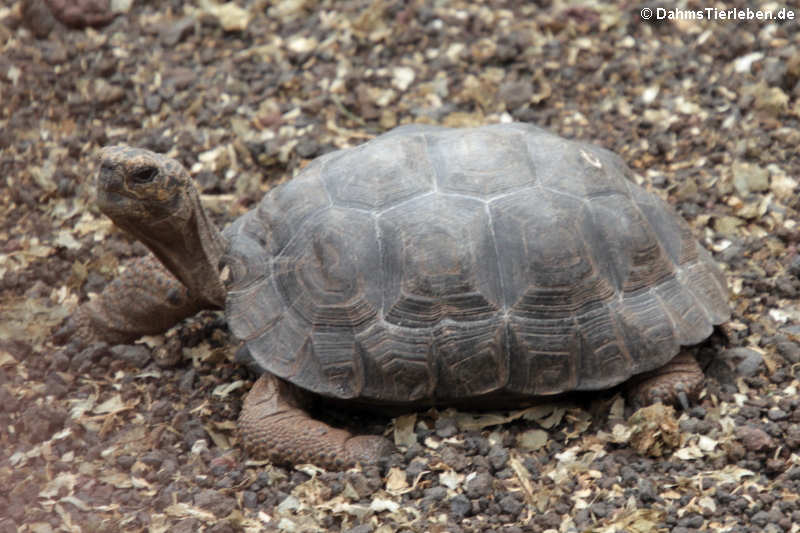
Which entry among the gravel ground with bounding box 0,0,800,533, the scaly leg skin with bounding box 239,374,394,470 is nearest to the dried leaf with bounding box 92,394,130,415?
the gravel ground with bounding box 0,0,800,533

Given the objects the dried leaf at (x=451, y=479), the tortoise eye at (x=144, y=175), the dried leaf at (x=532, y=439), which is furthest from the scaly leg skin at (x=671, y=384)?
the tortoise eye at (x=144, y=175)

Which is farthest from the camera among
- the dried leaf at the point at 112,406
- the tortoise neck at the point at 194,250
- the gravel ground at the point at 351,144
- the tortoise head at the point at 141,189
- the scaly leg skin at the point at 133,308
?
the scaly leg skin at the point at 133,308

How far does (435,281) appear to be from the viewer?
407 centimetres

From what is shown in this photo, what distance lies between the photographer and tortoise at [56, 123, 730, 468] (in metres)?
4.09

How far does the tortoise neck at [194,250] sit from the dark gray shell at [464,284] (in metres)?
0.14

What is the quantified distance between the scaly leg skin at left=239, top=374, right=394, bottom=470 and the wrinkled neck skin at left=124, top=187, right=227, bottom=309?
56 centimetres

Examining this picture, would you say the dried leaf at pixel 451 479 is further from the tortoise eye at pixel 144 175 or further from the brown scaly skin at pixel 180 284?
the tortoise eye at pixel 144 175

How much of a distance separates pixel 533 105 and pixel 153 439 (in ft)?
10.0

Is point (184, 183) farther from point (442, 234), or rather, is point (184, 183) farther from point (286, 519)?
point (286, 519)

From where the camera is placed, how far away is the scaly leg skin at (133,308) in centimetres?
455

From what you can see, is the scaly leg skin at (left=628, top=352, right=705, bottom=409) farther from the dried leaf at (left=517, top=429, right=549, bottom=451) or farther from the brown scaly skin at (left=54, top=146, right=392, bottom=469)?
the brown scaly skin at (left=54, top=146, right=392, bottom=469)

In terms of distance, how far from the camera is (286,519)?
150 inches

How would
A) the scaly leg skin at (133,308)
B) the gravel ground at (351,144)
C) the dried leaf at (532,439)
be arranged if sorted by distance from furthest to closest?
the scaly leg skin at (133,308) → the dried leaf at (532,439) → the gravel ground at (351,144)

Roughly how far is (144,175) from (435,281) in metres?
1.24
